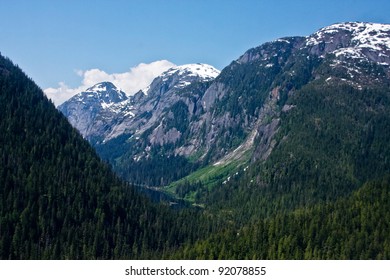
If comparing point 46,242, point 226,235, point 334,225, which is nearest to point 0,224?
point 46,242

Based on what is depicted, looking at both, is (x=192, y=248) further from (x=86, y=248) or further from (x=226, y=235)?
(x=86, y=248)

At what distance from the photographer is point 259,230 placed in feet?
654

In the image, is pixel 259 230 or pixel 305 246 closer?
pixel 305 246

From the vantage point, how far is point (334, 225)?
193250 mm
